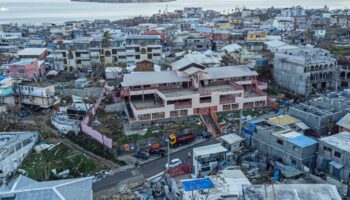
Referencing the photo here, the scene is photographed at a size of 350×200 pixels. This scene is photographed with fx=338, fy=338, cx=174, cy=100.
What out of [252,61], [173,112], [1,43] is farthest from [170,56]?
[1,43]

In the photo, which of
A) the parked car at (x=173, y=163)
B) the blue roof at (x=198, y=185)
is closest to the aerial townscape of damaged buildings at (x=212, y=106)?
the blue roof at (x=198, y=185)

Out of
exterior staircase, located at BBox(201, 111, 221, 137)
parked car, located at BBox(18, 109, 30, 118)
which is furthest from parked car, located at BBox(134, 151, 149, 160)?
parked car, located at BBox(18, 109, 30, 118)

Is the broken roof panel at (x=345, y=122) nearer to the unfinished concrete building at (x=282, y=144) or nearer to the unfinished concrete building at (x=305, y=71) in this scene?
the unfinished concrete building at (x=282, y=144)

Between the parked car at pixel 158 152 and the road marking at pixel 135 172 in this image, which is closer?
the road marking at pixel 135 172

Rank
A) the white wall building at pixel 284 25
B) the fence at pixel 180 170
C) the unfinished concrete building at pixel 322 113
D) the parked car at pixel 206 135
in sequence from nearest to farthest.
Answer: the fence at pixel 180 170 → the unfinished concrete building at pixel 322 113 → the parked car at pixel 206 135 → the white wall building at pixel 284 25

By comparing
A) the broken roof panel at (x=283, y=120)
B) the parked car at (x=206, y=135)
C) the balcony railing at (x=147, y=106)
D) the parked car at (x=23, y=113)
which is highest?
the broken roof panel at (x=283, y=120)

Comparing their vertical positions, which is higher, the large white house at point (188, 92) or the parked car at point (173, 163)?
the large white house at point (188, 92)
